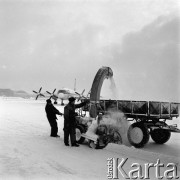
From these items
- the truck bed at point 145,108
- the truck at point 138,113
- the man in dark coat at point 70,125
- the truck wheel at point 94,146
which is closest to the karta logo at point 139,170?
the truck wheel at point 94,146

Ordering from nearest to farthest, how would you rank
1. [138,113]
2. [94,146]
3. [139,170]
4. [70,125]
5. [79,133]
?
[139,170]
[94,146]
[70,125]
[79,133]
[138,113]

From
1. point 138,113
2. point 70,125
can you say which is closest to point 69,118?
point 70,125

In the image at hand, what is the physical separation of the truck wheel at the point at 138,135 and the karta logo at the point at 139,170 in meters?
2.75

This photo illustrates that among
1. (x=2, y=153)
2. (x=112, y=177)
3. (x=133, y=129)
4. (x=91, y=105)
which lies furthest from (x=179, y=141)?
(x=2, y=153)

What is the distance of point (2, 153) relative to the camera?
27.1 ft

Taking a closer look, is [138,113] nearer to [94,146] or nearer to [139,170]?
[94,146]

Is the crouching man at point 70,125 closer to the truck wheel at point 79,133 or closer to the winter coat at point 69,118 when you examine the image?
the winter coat at point 69,118

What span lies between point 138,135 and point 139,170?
12.8 feet

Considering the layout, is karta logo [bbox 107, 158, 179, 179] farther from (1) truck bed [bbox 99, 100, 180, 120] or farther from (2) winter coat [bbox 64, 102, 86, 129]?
(1) truck bed [bbox 99, 100, 180, 120]

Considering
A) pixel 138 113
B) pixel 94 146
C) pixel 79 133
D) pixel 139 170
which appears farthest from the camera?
pixel 138 113

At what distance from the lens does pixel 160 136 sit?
12.1 m

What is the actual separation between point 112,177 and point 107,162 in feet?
4.28

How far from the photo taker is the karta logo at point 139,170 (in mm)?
6280

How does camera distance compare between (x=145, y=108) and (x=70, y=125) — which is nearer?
(x=70, y=125)
